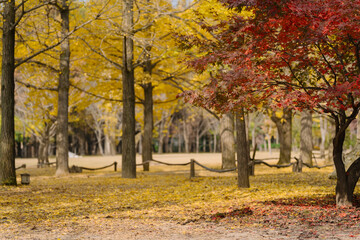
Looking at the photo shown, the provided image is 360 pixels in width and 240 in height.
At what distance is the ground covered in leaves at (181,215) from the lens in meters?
6.75

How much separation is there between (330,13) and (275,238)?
3.60m

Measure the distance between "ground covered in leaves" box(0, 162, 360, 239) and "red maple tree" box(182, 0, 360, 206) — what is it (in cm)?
156

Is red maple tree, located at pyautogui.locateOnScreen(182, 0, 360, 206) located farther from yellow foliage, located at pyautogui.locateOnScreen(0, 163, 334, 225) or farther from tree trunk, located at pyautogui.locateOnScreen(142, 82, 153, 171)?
tree trunk, located at pyautogui.locateOnScreen(142, 82, 153, 171)

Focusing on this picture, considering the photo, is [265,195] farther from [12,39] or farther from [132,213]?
[12,39]

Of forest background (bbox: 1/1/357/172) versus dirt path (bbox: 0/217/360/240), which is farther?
forest background (bbox: 1/1/357/172)

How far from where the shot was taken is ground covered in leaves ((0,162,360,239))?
22.1 feet

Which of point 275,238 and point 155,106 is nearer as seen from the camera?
point 275,238

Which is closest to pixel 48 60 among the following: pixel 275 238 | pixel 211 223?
pixel 211 223

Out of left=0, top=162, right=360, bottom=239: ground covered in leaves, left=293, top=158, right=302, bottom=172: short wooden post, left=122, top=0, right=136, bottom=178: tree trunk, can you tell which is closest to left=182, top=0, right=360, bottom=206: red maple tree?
left=0, top=162, right=360, bottom=239: ground covered in leaves

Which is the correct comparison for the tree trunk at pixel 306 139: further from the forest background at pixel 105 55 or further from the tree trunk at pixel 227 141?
the tree trunk at pixel 227 141

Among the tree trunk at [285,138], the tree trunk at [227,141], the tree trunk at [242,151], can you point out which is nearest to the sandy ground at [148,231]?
the tree trunk at [242,151]

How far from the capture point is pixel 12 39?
48.2 feet

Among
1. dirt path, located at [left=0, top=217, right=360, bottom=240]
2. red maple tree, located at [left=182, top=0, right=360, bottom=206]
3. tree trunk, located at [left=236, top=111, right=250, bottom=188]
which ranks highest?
red maple tree, located at [left=182, top=0, right=360, bottom=206]

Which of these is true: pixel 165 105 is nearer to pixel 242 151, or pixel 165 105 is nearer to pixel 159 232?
pixel 242 151
